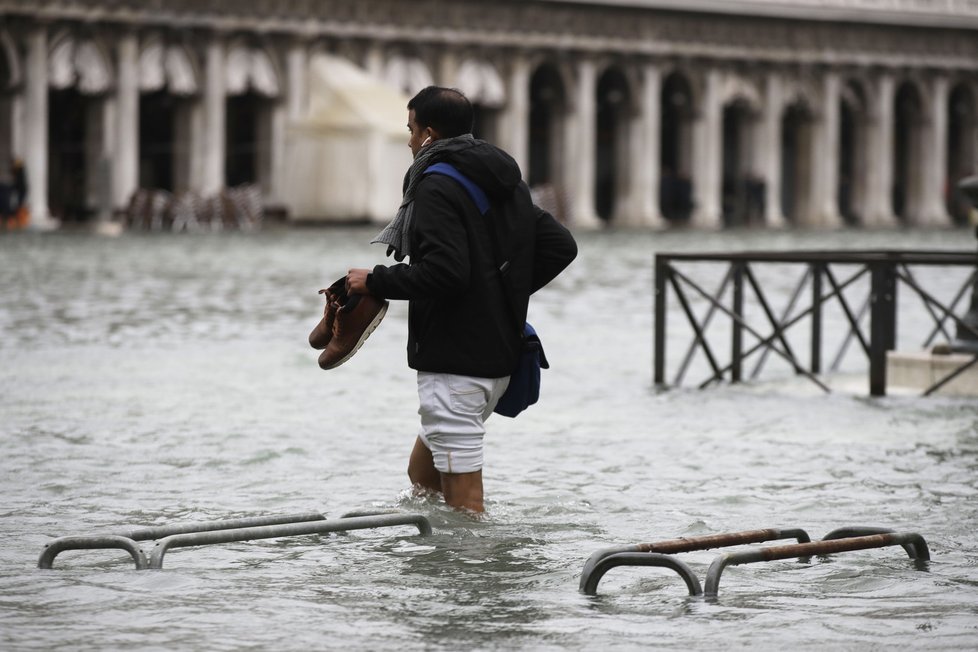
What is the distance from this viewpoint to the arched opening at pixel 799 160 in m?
67.6

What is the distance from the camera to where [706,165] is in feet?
211

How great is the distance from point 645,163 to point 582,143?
91.1 inches

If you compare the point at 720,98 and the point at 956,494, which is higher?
the point at 720,98

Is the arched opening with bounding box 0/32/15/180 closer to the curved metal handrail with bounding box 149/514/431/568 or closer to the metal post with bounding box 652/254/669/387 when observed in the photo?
the metal post with bounding box 652/254/669/387

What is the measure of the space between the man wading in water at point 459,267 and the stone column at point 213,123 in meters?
45.4

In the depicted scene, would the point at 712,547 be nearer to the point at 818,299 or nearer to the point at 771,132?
the point at 818,299

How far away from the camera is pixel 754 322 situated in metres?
19.5

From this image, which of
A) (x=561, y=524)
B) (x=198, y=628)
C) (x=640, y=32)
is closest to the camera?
(x=198, y=628)

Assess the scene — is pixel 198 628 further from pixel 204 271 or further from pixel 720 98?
pixel 720 98

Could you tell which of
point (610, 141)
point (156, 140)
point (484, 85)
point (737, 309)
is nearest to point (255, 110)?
point (156, 140)

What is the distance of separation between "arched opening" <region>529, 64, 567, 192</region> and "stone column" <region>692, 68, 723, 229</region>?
434cm

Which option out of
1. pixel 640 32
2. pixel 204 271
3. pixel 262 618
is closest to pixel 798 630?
pixel 262 618

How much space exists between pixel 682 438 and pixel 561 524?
10.1 ft

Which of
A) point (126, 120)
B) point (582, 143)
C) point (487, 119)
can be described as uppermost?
point (487, 119)
